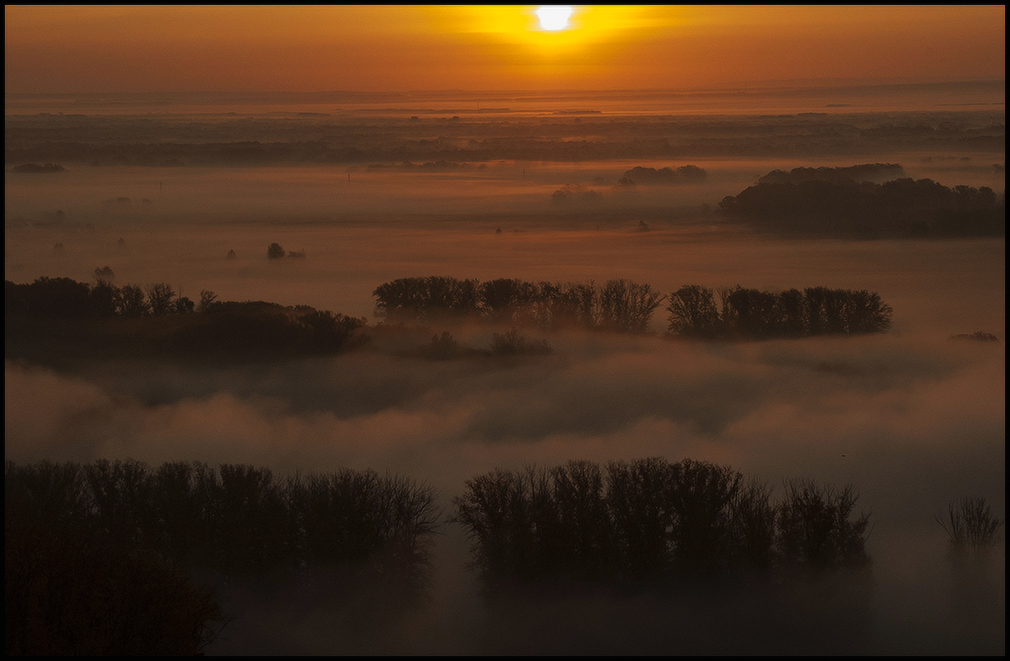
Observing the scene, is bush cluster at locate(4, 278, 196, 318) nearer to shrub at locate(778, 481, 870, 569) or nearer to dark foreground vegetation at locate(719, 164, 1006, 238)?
shrub at locate(778, 481, 870, 569)

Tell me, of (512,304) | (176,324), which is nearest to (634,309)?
(512,304)

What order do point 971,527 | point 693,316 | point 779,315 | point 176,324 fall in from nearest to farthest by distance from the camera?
point 971,527, point 176,324, point 779,315, point 693,316

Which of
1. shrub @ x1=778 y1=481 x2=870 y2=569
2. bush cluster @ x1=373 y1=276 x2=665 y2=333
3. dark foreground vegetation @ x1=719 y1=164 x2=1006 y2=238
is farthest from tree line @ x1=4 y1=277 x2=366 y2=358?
dark foreground vegetation @ x1=719 y1=164 x2=1006 y2=238

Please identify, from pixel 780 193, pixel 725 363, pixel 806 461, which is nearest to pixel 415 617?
pixel 806 461

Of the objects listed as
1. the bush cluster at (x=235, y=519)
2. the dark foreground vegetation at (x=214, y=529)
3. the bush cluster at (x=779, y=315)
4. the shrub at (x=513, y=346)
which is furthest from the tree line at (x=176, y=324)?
→ the bush cluster at (x=235, y=519)

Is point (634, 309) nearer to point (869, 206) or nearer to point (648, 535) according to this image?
point (648, 535)

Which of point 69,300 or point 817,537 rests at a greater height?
point 69,300

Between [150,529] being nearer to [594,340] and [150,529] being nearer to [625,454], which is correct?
[625,454]
